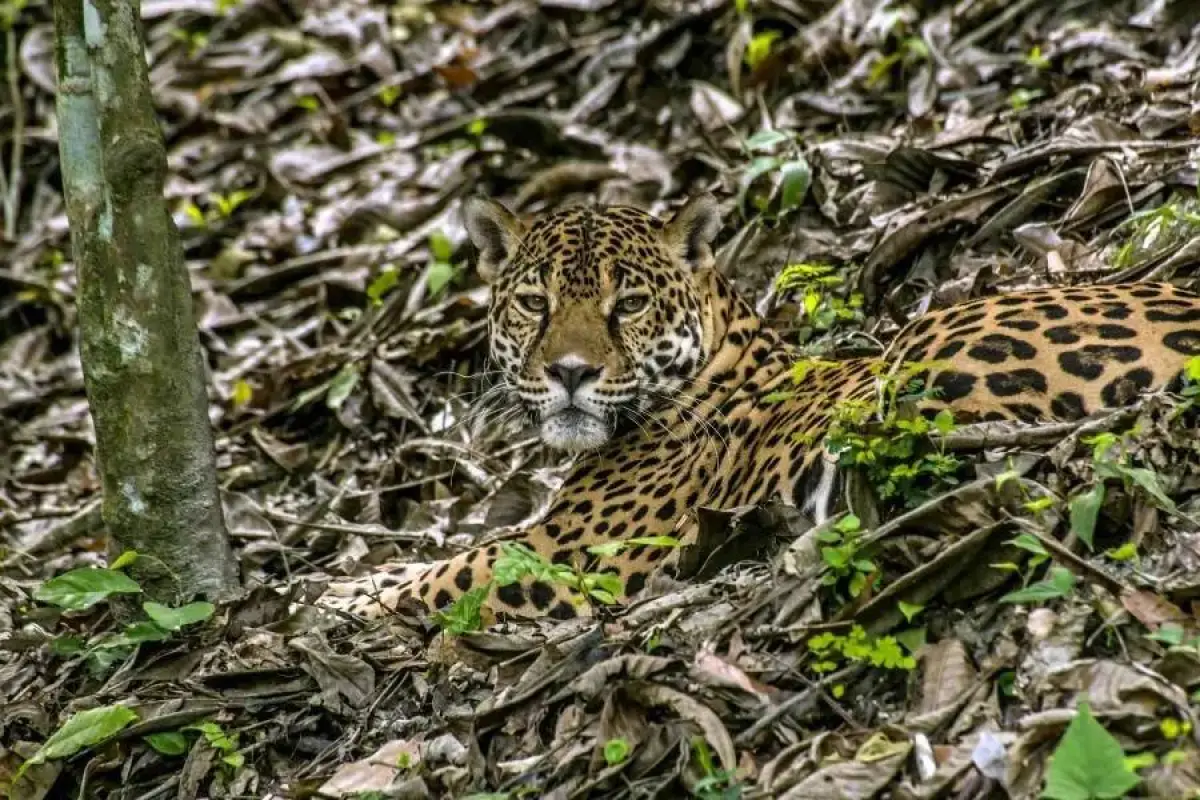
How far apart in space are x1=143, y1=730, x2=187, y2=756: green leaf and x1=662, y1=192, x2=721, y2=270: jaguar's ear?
295cm

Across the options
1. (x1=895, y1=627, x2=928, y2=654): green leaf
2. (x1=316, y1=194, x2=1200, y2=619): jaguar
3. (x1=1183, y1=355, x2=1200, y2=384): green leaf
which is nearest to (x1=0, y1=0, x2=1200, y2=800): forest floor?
(x1=895, y1=627, x2=928, y2=654): green leaf

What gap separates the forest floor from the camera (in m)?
4.54

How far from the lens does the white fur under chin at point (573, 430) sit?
6.68 m

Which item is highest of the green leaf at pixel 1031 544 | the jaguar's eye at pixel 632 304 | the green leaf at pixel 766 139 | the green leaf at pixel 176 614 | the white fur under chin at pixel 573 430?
the green leaf at pixel 1031 544

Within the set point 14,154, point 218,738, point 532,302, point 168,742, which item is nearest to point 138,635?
point 168,742

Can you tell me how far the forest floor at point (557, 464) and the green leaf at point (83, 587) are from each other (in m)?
0.03

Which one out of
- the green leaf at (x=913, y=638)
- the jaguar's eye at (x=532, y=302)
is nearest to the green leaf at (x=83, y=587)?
the jaguar's eye at (x=532, y=302)

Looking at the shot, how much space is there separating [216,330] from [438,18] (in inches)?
159

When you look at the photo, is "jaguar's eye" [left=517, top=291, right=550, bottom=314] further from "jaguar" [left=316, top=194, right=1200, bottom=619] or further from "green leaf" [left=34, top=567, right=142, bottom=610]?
"green leaf" [left=34, top=567, right=142, bottom=610]

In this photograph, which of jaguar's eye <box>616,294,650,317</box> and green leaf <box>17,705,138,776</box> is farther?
jaguar's eye <box>616,294,650,317</box>

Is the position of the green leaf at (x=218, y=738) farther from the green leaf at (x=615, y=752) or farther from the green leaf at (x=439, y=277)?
the green leaf at (x=439, y=277)

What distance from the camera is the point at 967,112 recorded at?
952 cm

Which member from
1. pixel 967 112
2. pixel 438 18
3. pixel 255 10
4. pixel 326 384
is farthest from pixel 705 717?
pixel 255 10

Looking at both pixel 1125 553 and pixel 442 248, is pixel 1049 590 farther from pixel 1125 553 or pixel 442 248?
pixel 442 248
